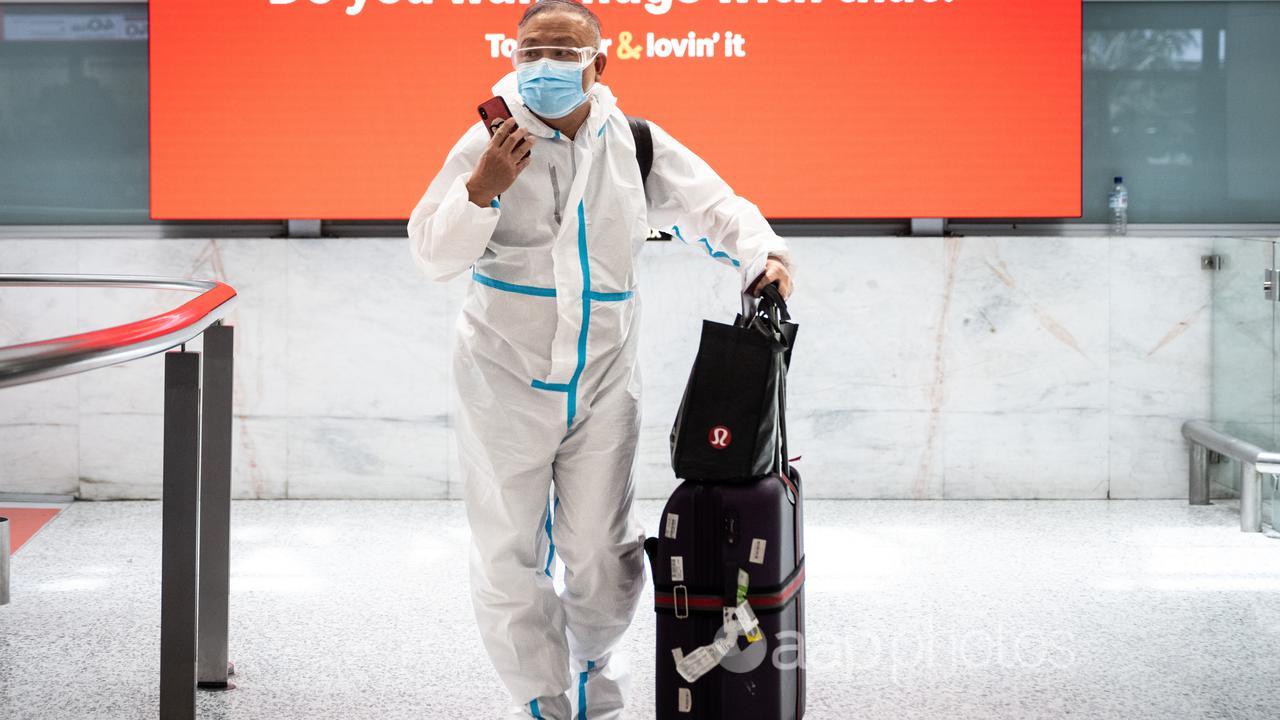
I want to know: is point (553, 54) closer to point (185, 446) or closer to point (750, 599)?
point (185, 446)

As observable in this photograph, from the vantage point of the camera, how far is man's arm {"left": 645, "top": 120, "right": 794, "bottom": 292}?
2.16m

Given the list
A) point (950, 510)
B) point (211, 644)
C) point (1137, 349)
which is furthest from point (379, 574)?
point (1137, 349)

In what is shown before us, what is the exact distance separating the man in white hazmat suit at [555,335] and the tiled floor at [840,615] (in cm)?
40

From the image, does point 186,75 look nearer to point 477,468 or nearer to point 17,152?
point 17,152

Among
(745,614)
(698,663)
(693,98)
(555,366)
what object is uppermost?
(693,98)

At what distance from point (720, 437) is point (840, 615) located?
1258 mm

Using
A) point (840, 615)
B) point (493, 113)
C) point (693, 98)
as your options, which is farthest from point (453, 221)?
point (693, 98)

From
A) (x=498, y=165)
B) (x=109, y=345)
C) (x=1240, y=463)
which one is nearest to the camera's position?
(x=109, y=345)

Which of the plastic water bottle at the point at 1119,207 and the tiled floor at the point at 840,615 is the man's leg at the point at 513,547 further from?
the plastic water bottle at the point at 1119,207

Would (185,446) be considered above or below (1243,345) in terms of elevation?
below

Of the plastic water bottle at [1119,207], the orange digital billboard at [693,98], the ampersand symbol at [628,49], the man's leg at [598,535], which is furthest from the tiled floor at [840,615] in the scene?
the ampersand symbol at [628,49]

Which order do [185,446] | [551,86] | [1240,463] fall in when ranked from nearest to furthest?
[185,446] < [551,86] < [1240,463]

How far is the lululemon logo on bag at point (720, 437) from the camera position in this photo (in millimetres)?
2062

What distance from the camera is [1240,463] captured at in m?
4.27
